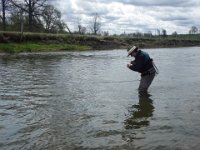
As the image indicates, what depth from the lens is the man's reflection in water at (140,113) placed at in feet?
33.2

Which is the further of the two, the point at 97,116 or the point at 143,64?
the point at 143,64

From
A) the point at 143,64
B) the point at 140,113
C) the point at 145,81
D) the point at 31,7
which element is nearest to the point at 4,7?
the point at 31,7

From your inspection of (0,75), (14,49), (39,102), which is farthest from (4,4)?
(39,102)

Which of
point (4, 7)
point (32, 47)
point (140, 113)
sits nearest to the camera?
point (140, 113)

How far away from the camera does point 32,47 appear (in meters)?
51.1

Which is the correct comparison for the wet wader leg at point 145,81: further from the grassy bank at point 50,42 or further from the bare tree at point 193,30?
the bare tree at point 193,30

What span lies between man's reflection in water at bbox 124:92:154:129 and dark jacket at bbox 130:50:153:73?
112cm

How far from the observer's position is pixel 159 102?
1326cm

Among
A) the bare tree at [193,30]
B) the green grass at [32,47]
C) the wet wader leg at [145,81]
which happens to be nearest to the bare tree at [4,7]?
the green grass at [32,47]

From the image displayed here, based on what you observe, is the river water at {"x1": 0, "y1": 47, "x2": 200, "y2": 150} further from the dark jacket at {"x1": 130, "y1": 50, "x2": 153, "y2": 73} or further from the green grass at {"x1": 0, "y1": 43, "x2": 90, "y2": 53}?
the green grass at {"x1": 0, "y1": 43, "x2": 90, "y2": 53}

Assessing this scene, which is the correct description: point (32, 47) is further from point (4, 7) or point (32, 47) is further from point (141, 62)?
point (141, 62)

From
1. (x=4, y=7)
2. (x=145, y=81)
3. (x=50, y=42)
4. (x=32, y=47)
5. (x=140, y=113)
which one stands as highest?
(x=4, y=7)

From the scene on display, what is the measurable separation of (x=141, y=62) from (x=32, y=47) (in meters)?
38.5

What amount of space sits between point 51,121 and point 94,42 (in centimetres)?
5853
